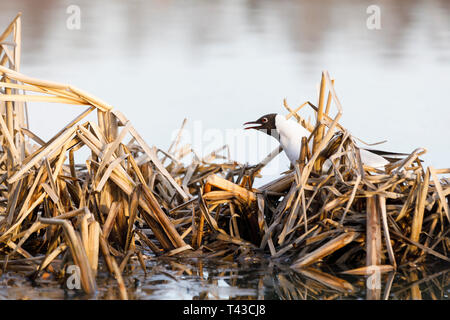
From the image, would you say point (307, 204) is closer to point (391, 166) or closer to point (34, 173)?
point (391, 166)

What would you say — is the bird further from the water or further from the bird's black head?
the water

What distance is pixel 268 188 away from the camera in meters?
4.23

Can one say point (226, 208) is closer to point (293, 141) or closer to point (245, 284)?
point (293, 141)

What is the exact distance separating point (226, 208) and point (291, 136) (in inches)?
31.5

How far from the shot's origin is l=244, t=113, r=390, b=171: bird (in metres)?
4.38

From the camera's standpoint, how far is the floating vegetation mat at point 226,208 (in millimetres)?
3707

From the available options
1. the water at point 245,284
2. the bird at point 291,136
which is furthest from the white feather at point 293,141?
the water at point 245,284

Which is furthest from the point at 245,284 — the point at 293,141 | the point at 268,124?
the point at 268,124

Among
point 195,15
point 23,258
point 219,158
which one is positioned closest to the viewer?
point 23,258

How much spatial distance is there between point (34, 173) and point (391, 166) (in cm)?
205

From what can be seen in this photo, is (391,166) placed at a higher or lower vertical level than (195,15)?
lower

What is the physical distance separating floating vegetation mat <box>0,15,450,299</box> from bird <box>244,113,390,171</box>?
180 millimetres

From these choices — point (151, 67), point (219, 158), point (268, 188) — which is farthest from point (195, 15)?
point (268, 188)
